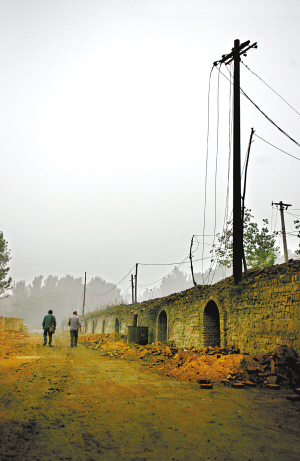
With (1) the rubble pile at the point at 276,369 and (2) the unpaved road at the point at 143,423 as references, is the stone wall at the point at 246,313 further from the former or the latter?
(2) the unpaved road at the point at 143,423

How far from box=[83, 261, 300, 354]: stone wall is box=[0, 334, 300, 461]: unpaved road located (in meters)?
1.96

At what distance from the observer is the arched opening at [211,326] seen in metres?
11.1

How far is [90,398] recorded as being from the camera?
4422 mm

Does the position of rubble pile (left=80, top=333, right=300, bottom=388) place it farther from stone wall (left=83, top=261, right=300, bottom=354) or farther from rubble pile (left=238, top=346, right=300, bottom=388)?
stone wall (left=83, top=261, right=300, bottom=354)

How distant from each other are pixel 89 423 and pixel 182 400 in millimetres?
1678

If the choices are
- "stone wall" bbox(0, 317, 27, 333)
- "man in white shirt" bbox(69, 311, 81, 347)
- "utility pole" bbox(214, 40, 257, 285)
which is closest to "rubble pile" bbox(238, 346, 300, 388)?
"utility pole" bbox(214, 40, 257, 285)

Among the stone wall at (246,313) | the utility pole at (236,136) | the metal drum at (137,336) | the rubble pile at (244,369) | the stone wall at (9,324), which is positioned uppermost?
the utility pole at (236,136)

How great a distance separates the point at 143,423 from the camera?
3344mm

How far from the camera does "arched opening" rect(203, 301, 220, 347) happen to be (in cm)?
1112

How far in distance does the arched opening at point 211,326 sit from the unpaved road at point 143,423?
580cm

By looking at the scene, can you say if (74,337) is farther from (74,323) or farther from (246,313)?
(246,313)

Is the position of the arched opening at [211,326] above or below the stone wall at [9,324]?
above

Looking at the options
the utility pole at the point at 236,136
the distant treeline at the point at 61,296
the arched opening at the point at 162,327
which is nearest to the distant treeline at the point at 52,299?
the distant treeline at the point at 61,296

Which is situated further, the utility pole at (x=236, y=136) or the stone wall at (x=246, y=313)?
the utility pole at (x=236, y=136)
